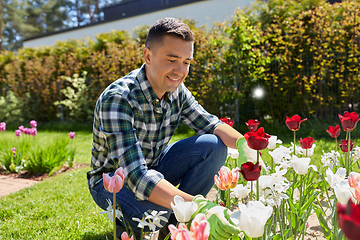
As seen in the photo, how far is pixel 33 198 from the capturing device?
2.85 meters

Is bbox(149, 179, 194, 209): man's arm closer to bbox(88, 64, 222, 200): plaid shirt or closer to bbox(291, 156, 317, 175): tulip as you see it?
bbox(88, 64, 222, 200): plaid shirt

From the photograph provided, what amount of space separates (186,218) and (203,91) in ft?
17.2

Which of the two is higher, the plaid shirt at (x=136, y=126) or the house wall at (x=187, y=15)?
the house wall at (x=187, y=15)

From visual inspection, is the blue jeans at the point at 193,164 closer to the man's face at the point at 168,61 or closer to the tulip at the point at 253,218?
the man's face at the point at 168,61

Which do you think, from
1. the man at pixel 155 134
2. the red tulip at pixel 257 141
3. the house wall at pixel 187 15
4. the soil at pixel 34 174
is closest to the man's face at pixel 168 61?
the man at pixel 155 134

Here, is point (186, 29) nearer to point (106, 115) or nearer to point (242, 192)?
point (106, 115)

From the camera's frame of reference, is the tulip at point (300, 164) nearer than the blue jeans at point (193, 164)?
Yes

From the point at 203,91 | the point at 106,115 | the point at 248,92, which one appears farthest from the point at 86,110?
the point at 106,115

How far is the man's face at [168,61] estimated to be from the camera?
61.7 inches

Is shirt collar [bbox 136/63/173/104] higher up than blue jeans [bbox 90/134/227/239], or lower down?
higher up

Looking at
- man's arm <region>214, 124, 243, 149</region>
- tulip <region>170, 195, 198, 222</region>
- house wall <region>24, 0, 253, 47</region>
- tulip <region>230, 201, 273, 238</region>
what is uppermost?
house wall <region>24, 0, 253, 47</region>


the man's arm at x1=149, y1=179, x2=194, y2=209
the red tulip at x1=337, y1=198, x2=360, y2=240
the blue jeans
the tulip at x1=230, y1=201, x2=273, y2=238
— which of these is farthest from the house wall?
the red tulip at x1=337, y1=198, x2=360, y2=240

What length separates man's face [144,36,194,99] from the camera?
157cm

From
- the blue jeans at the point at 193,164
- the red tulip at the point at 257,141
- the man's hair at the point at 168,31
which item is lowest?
the blue jeans at the point at 193,164
